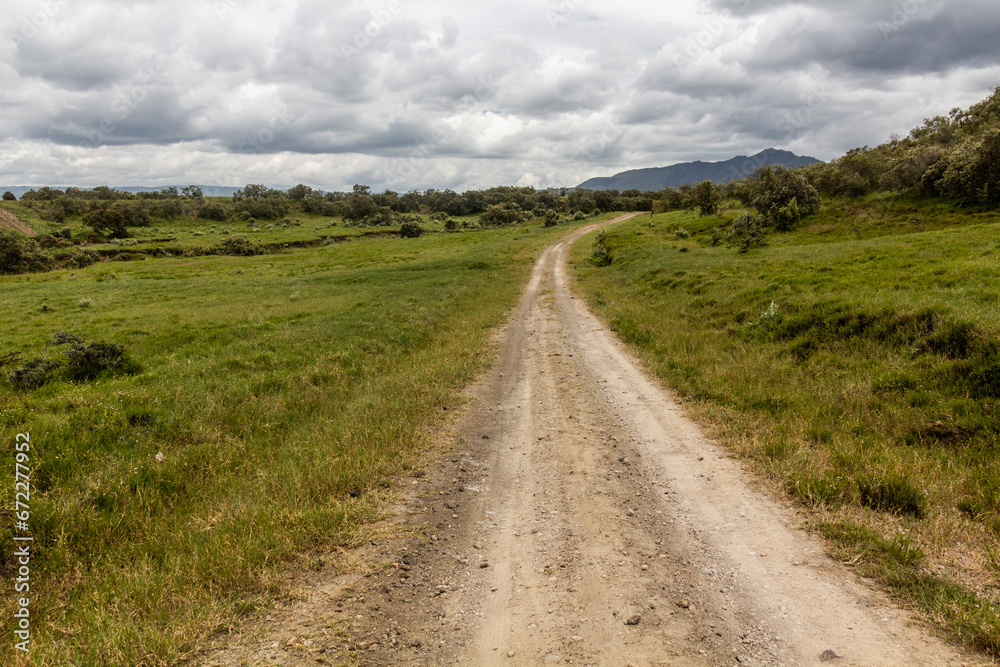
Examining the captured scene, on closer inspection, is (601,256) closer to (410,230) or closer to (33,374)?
(33,374)

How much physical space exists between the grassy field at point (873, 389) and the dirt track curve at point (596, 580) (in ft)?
2.02

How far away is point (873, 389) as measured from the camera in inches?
400

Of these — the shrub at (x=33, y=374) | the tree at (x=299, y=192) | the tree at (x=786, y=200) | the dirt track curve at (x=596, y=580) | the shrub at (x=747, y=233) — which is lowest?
the dirt track curve at (x=596, y=580)

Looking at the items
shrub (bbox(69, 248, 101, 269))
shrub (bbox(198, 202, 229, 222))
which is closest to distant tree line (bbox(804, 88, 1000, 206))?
shrub (bbox(69, 248, 101, 269))

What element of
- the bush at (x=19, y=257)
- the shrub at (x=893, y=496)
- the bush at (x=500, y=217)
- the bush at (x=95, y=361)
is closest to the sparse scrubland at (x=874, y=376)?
the shrub at (x=893, y=496)

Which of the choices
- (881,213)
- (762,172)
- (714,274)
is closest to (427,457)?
(714,274)

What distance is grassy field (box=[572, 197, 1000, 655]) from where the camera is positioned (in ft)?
17.7

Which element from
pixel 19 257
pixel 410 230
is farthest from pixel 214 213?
pixel 19 257

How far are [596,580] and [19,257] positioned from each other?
87.6m

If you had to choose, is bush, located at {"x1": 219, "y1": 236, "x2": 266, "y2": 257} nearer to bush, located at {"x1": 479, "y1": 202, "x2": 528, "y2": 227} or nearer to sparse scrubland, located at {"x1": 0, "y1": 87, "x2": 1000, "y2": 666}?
sparse scrubland, located at {"x1": 0, "y1": 87, "x2": 1000, "y2": 666}

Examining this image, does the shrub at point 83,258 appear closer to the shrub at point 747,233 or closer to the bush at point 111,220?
the bush at point 111,220

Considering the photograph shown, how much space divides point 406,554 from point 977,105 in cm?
7605

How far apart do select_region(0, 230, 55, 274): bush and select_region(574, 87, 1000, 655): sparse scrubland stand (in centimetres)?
7838

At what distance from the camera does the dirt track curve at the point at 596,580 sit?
4211mm
